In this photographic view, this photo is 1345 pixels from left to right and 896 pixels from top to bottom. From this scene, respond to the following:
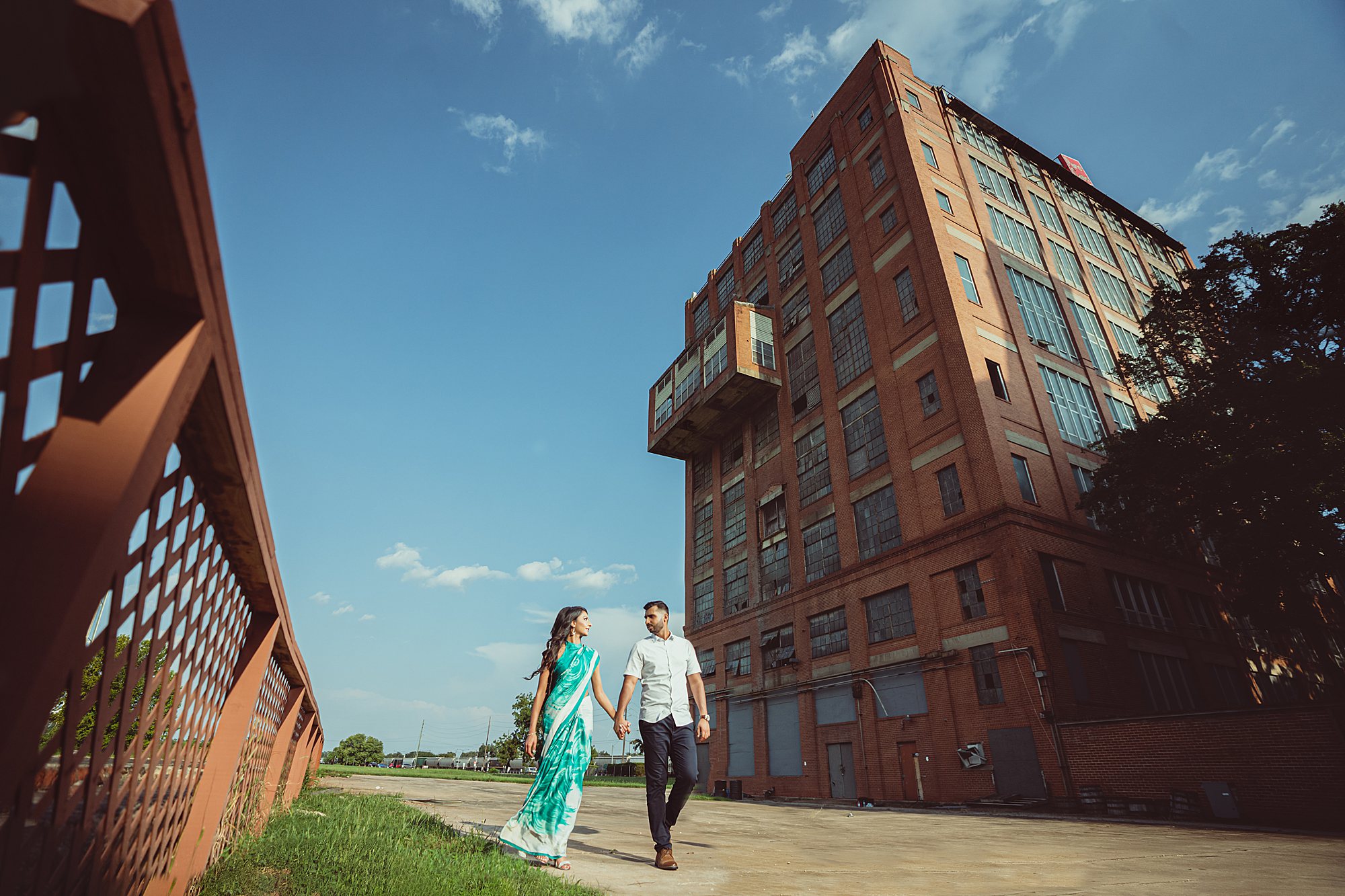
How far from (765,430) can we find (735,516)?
14.2 ft

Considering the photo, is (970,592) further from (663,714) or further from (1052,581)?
(663,714)

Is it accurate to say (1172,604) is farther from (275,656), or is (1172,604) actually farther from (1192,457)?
(275,656)

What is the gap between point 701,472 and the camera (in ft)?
118

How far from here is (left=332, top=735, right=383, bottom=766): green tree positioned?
85.9 metres

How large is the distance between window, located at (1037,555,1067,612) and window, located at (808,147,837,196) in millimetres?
20635

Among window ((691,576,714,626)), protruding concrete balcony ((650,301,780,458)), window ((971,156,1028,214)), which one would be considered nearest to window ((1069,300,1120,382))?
window ((971,156,1028,214))

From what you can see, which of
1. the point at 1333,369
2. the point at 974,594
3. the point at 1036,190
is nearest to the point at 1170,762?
the point at 974,594

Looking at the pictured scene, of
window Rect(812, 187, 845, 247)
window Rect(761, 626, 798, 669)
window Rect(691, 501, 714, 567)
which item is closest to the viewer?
window Rect(761, 626, 798, 669)

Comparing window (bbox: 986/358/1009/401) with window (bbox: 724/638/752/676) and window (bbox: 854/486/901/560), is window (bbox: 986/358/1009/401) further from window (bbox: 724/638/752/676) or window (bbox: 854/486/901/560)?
window (bbox: 724/638/752/676)

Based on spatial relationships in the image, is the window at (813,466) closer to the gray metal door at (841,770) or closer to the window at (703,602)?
the window at (703,602)

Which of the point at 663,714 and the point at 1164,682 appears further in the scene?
the point at 1164,682

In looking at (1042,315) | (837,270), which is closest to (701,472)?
(837,270)

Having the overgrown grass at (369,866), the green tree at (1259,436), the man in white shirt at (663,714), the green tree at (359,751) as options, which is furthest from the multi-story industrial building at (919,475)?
the green tree at (359,751)

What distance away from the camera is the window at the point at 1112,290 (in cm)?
3094
